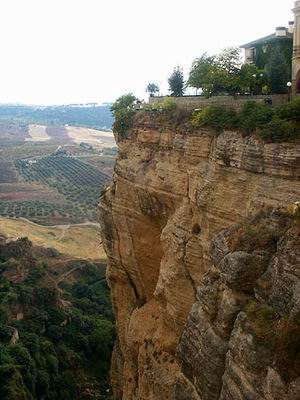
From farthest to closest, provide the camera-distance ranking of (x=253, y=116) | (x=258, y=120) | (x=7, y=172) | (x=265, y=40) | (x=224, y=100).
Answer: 1. (x=7, y=172)
2. (x=265, y=40)
3. (x=224, y=100)
4. (x=253, y=116)
5. (x=258, y=120)

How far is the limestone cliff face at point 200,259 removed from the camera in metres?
15.6

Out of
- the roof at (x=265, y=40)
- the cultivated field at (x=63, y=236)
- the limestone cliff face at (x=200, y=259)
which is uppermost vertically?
the roof at (x=265, y=40)

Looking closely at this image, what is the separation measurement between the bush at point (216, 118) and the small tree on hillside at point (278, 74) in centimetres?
354

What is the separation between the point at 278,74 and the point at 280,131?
7.40 metres

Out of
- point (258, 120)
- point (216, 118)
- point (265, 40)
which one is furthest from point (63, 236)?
point (258, 120)

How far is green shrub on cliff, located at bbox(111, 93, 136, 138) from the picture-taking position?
1220 inches

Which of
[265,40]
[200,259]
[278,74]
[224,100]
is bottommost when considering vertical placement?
[200,259]

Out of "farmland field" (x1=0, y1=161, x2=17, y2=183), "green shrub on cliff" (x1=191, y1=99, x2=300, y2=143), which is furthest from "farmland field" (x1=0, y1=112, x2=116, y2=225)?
"green shrub on cliff" (x1=191, y1=99, x2=300, y2=143)

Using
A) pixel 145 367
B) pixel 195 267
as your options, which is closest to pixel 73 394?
pixel 145 367

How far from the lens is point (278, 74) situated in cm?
2481

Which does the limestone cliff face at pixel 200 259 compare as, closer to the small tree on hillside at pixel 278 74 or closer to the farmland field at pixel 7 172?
the small tree on hillside at pixel 278 74

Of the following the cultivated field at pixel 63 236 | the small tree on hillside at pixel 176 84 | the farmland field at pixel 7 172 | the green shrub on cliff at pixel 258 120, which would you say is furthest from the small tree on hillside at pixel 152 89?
the farmland field at pixel 7 172

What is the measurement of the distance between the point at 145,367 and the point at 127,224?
7511 mm

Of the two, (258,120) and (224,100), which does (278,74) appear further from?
(258,120)
